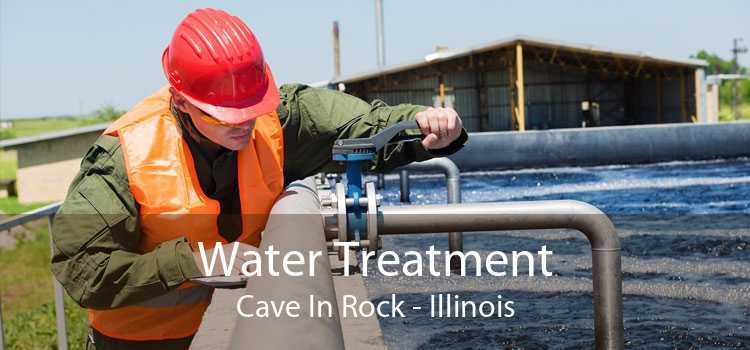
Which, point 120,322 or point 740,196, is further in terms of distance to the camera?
point 740,196

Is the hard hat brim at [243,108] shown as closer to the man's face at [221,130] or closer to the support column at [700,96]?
the man's face at [221,130]

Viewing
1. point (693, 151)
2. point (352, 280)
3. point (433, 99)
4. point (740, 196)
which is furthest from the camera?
point (433, 99)

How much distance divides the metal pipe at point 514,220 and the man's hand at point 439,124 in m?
0.28

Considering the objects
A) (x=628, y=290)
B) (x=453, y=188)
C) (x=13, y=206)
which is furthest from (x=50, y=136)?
(x=628, y=290)

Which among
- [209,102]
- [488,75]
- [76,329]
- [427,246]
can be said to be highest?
[488,75]

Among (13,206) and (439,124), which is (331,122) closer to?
(439,124)

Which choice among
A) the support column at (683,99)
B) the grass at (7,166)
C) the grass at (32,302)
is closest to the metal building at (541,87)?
the support column at (683,99)

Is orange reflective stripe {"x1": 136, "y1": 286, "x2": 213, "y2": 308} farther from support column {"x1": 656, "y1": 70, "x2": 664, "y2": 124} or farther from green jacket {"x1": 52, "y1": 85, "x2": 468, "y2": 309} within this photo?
support column {"x1": 656, "y1": 70, "x2": 664, "y2": 124}

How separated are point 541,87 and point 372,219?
28217 millimetres

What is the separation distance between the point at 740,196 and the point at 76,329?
8.79 metres

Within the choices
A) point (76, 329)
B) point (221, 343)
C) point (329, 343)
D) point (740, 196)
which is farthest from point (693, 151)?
point (329, 343)

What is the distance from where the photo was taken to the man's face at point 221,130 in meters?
2.00

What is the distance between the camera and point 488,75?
28750 mm

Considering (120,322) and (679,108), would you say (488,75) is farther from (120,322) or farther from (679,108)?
(120,322)
